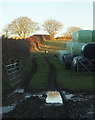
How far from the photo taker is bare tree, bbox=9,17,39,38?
30.7 meters

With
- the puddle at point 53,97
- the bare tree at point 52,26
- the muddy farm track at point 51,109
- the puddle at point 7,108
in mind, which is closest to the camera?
the muddy farm track at point 51,109

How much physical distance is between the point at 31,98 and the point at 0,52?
4.31 metres

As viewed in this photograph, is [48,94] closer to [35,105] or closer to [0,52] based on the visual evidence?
[35,105]

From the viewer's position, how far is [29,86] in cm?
1099

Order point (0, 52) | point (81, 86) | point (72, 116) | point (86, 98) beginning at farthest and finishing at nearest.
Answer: point (0, 52)
point (81, 86)
point (86, 98)
point (72, 116)

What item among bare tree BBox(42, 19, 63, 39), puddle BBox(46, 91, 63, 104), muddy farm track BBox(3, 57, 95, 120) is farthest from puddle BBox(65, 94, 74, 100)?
bare tree BBox(42, 19, 63, 39)

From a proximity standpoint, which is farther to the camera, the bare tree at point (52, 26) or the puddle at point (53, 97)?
the bare tree at point (52, 26)

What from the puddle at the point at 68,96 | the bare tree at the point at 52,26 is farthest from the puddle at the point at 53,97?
the bare tree at the point at 52,26

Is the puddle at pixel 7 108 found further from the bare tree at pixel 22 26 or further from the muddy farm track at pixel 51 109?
the bare tree at pixel 22 26

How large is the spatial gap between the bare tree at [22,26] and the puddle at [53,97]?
74.9 feet

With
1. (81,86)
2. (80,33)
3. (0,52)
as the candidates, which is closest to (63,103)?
(81,86)

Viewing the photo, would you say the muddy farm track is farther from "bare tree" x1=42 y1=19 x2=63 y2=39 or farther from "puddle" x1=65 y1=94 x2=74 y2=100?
"bare tree" x1=42 y1=19 x2=63 y2=39

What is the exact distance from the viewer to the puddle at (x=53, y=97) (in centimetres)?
835

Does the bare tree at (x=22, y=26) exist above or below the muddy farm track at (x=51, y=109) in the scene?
above
